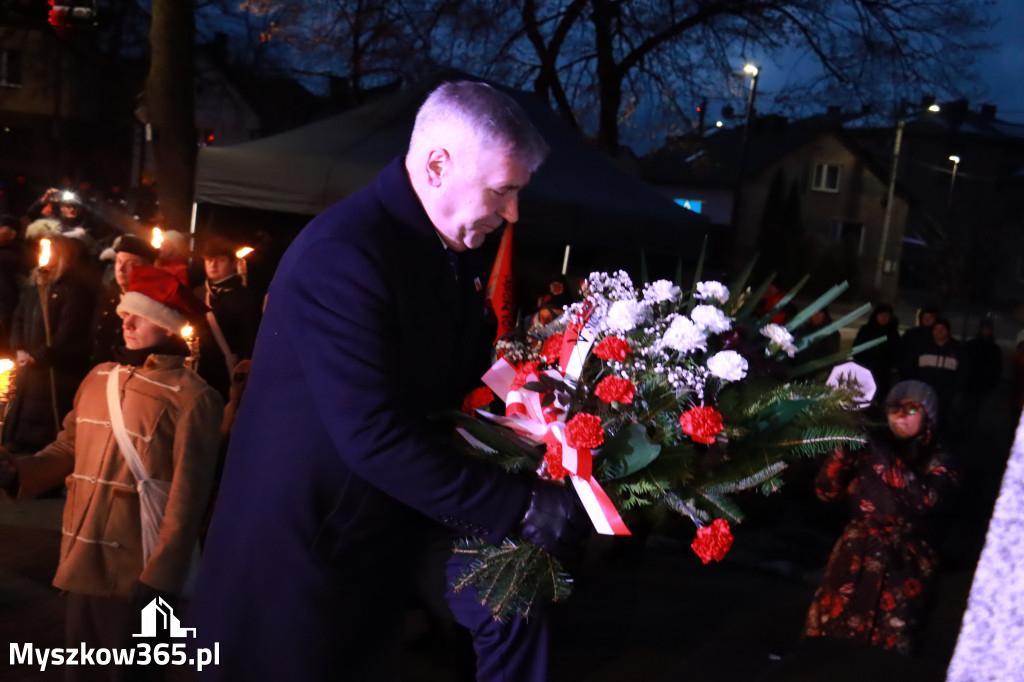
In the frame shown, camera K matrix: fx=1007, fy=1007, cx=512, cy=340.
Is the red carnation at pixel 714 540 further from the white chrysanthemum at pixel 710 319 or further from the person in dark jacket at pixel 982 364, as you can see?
the person in dark jacket at pixel 982 364

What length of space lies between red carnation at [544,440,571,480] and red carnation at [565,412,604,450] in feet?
0.19

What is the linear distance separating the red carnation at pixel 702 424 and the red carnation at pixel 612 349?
21cm

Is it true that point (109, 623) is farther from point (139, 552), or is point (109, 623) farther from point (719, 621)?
point (719, 621)

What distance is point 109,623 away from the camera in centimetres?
332

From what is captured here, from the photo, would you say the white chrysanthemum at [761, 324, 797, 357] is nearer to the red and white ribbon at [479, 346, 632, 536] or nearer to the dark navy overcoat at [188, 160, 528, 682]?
the red and white ribbon at [479, 346, 632, 536]

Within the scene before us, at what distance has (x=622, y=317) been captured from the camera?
2.30 metres

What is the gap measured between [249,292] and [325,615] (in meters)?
4.65

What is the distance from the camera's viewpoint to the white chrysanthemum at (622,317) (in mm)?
2297

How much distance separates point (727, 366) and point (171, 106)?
1078cm

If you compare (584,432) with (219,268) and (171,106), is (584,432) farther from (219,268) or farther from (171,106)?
(171,106)

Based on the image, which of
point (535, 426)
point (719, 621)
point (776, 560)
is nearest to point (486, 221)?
point (535, 426)

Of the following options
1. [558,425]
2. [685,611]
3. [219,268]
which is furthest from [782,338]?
[219,268]

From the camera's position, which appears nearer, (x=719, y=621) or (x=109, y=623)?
(x=109, y=623)

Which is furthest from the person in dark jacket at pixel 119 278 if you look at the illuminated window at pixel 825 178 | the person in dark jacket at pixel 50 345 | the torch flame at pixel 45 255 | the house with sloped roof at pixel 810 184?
the illuminated window at pixel 825 178
